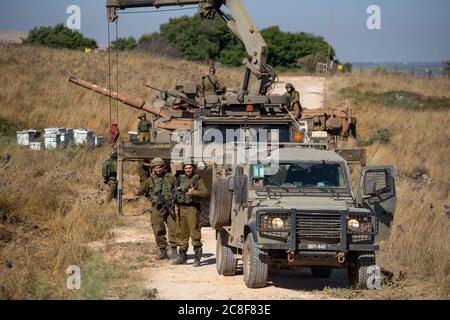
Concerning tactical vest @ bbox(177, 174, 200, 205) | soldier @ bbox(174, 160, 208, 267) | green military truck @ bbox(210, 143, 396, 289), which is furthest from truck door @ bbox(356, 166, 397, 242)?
tactical vest @ bbox(177, 174, 200, 205)

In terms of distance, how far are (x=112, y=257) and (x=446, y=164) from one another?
52.8 feet

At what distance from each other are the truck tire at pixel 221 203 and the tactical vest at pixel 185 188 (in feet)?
2.63

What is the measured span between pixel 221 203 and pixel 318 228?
68.5 inches

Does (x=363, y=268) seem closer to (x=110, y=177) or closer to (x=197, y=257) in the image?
(x=197, y=257)

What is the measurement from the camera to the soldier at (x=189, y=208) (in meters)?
12.9

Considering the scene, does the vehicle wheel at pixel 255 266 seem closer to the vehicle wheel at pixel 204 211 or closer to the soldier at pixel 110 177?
the vehicle wheel at pixel 204 211

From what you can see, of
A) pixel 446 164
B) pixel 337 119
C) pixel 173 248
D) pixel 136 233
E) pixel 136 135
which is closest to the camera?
pixel 173 248

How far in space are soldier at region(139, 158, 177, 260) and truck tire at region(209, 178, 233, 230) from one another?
127cm

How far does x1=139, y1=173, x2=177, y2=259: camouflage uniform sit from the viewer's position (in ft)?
43.6

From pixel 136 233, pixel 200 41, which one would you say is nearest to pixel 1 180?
pixel 136 233

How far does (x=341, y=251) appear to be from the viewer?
10742 mm

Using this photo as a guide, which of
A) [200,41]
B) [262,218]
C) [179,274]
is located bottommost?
[179,274]

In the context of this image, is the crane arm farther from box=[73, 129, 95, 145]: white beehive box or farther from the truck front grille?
the truck front grille

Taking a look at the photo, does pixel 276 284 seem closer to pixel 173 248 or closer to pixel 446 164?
pixel 173 248
